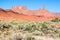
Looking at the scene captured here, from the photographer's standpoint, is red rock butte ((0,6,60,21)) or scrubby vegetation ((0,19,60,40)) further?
red rock butte ((0,6,60,21))

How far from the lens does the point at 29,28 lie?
57.0 feet

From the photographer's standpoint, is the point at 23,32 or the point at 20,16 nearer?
the point at 23,32

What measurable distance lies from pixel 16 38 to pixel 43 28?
7.50 metres

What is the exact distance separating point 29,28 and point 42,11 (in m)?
96.9

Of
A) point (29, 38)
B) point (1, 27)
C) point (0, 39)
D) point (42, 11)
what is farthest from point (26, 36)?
point (42, 11)

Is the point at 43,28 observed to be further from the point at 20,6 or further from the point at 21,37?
the point at 20,6

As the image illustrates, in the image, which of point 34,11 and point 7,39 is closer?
point 7,39

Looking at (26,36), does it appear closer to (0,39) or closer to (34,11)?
(0,39)

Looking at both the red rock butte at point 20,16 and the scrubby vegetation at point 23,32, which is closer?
the scrubby vegetation at point 23,32

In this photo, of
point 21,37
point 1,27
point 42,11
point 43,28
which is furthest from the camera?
point 42,11

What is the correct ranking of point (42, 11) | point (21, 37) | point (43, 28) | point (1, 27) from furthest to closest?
point (42, 11) → point (43, 28) → point (1, 27) → point (21, 37)

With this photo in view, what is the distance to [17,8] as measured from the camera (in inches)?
4557

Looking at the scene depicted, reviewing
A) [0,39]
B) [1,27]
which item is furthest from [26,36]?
[1,27]

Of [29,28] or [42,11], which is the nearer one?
[29,28]
